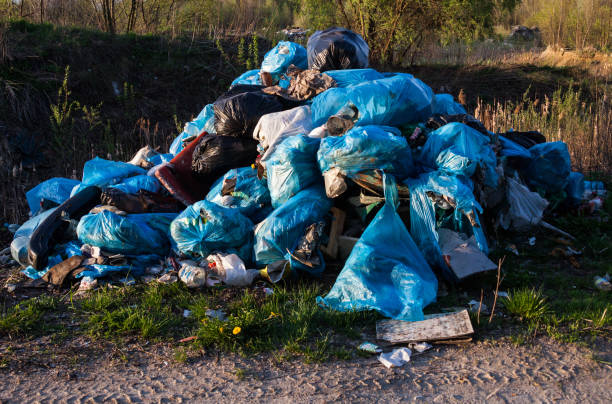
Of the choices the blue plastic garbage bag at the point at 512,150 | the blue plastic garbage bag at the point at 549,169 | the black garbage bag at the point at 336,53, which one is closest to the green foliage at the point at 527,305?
the blue plastic garbage bag at the point at 512,150

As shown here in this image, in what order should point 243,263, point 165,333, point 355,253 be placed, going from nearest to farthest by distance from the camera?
point 165,333, point 355,253, point 243,263

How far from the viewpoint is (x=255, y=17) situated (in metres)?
11.8

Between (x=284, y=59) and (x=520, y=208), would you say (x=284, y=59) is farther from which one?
(x=520, y=208)

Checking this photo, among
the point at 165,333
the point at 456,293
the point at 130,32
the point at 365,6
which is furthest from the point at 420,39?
the point at 165,333

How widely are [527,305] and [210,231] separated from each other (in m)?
2.00

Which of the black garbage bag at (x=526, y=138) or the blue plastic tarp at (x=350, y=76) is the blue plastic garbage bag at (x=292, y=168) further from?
the black garbage bag at (x=526, y=138)

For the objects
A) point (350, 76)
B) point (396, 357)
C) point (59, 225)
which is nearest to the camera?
point (396, 357)

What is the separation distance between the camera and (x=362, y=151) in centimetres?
334

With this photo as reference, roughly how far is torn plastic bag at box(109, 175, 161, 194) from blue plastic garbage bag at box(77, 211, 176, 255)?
47 cm

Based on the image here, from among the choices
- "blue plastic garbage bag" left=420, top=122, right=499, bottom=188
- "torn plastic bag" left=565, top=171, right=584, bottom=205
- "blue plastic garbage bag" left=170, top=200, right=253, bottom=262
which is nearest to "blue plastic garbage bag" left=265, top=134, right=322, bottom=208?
"blue plastic garbage bag" left=170, top=200, right=253, bottom=262

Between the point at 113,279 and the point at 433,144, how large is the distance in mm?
2456

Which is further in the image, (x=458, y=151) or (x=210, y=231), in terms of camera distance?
(x=458, y=151)

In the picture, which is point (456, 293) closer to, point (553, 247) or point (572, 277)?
point (572, 277)

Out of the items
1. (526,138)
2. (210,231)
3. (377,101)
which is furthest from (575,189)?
(210,231)
